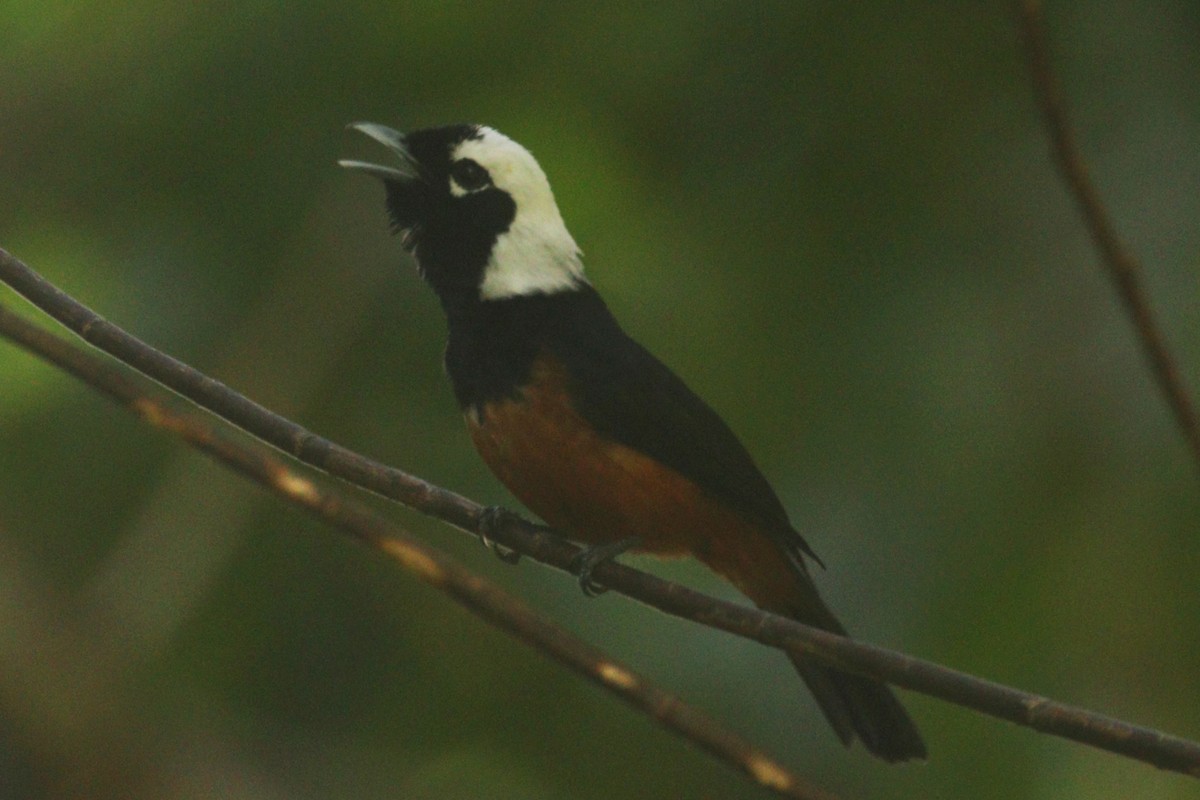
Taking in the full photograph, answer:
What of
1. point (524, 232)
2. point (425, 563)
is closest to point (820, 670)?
point (524, 232)

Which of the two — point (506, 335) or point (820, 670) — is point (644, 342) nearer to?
point (506, 335)

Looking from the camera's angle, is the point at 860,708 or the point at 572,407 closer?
the point at 572,407

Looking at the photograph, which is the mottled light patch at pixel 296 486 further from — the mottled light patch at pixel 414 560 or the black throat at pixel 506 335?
the black throat at pixel 506 335

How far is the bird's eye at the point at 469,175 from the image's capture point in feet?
9.27

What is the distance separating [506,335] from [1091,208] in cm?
121

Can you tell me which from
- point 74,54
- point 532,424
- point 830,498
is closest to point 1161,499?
point 830,498

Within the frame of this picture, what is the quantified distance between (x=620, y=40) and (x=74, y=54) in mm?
1165

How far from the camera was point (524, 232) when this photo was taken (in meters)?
2.82

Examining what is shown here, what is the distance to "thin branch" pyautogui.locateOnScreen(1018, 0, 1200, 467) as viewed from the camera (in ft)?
5.48

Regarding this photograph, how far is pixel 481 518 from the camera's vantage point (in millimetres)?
1891

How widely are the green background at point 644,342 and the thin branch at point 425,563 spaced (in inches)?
57.5

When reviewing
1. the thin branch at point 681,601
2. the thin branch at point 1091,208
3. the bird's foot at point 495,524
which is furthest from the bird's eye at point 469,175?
the thin branch at point 1091,208

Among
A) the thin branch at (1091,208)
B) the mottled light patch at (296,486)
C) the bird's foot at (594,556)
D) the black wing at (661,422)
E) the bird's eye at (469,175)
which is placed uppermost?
the thin branch at (1091,208)

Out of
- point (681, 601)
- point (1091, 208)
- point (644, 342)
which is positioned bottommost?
point (644, 342)
